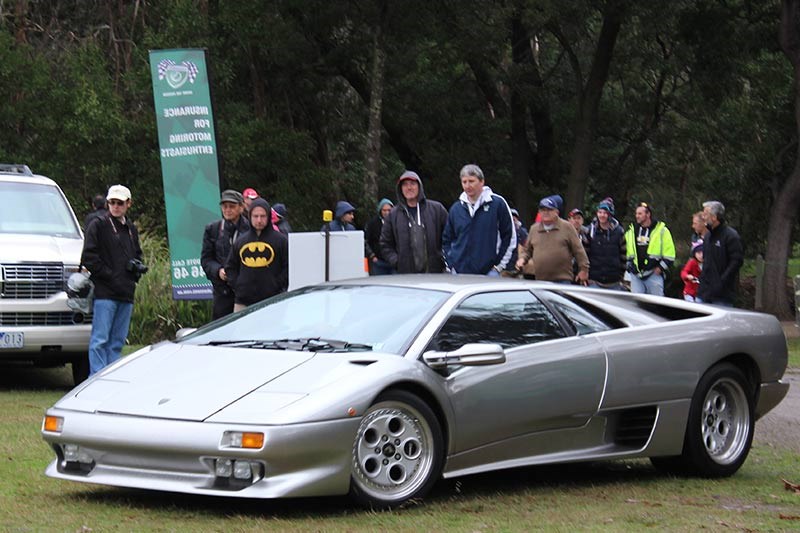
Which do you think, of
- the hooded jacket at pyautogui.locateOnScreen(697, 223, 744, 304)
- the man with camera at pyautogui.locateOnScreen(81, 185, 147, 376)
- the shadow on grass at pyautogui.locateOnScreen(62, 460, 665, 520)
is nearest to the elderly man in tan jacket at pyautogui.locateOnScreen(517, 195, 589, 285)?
the hooded jacket at pyautogui.locateOnScreen(697, 223, 744, 304)

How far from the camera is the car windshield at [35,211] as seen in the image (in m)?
14.4

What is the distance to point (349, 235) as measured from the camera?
13062mm

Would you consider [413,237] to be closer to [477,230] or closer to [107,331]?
[477,230]

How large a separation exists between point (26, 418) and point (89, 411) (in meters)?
4.06

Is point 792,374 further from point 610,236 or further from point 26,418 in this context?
point 26,418

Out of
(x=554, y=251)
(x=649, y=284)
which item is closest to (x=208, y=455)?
(x=554, y=251)

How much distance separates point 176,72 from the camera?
1828 cm

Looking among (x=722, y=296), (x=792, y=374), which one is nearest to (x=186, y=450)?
(x=722, y=296)

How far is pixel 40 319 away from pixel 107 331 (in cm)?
93

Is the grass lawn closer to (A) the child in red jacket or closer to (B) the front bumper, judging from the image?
(B) the front bumper

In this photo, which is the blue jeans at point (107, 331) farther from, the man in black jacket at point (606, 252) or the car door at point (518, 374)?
the man in black jacket at point (606, 252)

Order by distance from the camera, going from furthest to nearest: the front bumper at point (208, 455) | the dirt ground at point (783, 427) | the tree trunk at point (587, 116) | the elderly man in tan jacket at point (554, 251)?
1. the tree trunk at point (587, 116)
2. the elderly man in tan jacket at point (554, 251)
3. the dirt ground at point (783, 427)
4. the front bumper at point (208, 455)

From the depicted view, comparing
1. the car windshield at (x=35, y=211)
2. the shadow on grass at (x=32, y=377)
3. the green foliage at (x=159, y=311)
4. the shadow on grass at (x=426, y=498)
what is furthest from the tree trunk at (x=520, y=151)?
the shadow on grass at (x=426, y=498)

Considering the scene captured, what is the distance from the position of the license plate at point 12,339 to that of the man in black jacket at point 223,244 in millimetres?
1797
